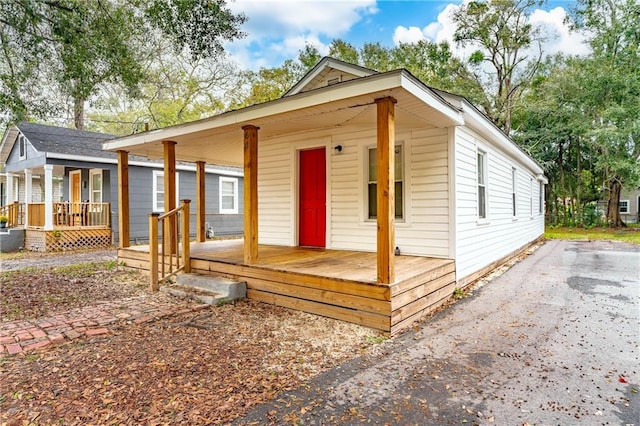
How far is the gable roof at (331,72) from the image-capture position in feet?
24.3

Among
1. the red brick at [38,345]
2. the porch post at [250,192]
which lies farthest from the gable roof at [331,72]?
the red brick at [38,345]

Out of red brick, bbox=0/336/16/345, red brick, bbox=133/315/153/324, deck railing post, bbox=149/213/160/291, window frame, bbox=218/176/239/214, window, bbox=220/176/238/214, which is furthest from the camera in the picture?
window, bbox=220/176/238/214

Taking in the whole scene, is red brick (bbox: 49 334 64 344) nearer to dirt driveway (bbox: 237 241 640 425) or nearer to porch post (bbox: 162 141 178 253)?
dirt driveway (bbox: 237 241 640 425)

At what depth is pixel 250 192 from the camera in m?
5.38

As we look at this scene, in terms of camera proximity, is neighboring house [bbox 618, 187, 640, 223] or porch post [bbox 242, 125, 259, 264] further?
neighboring house [bbox 618, 187, 640, 223]

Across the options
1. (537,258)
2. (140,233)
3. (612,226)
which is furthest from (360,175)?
(612,226)

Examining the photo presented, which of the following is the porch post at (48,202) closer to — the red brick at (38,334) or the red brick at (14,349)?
the red brick at (38,334)

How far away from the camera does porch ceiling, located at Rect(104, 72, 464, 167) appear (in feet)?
13.6

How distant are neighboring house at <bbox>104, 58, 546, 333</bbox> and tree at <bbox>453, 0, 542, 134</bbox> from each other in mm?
14200

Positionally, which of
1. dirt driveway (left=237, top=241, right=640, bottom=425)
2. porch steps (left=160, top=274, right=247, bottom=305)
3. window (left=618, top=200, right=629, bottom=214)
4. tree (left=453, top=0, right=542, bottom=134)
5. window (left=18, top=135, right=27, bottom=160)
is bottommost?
dirt driveway (left=237, top=241, right=640, bottom=425)

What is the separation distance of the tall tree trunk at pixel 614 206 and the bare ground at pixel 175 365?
73.9ft

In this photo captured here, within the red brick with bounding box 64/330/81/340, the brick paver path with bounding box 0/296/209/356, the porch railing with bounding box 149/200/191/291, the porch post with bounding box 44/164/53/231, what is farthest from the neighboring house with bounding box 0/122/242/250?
the red brick with bounding box 64/330/81/340

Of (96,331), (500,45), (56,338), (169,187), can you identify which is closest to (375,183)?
(169,187)

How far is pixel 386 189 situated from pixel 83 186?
44.5 ft
